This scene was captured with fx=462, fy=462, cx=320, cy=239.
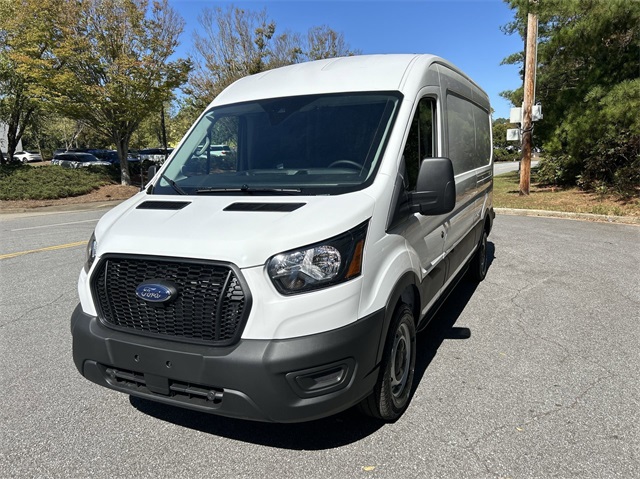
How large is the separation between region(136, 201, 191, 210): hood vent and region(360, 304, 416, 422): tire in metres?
1.45

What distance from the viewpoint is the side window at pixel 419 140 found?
3.04m

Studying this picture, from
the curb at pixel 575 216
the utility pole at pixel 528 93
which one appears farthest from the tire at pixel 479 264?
the utility pole at pixel 528 93

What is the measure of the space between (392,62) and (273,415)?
8.50 ft

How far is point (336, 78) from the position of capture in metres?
3.41

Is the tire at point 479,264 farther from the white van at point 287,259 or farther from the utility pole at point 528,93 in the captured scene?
the utility pole at point 528,93

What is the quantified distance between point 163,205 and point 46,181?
19.5 meters

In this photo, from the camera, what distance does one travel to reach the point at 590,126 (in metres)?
12.5

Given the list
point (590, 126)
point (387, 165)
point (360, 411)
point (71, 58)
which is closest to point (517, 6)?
point (590, 126)

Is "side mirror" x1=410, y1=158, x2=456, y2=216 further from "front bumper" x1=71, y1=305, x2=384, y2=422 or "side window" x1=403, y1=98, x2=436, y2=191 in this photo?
"front bumper" x1=71, y1=305, x2=384, y2=422

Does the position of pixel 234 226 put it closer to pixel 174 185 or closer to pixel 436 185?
pixel 174 185

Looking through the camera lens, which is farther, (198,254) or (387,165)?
(387,165)

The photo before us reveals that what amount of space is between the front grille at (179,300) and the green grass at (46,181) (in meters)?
18.1

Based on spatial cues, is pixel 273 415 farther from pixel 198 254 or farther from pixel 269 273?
pixel 198 254


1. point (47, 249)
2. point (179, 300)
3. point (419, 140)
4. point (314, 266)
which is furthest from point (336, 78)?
point (47, 249)
